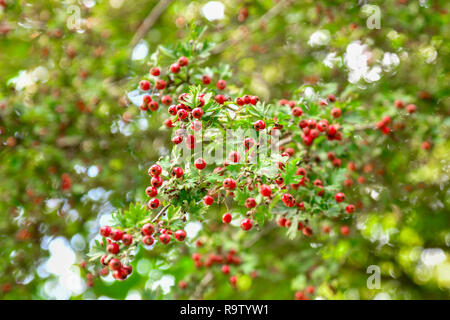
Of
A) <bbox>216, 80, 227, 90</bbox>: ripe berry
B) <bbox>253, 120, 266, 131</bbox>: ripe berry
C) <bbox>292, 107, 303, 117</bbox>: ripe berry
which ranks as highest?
<bbox>216, 80, 227, 90</bbox>: ripe berry

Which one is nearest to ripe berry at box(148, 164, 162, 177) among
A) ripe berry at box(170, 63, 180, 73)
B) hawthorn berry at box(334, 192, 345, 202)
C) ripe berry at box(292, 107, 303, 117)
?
ripe berry at box(170, 63, 180, 73)

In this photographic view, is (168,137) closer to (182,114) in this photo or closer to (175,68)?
(175,68)

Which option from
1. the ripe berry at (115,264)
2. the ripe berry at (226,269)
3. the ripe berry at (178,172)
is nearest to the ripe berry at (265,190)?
the ripe berry at (178,172)

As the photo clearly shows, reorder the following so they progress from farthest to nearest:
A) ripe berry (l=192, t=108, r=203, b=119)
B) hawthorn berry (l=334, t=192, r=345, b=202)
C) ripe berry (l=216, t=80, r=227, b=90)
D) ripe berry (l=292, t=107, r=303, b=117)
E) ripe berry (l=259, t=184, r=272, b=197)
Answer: ripe berry (l=216, t=80, r=227, b=90) → hawthorn berry (l=334, t=192, r=345, b=202) → ripe berry (l=292, t=107, r=303, b=117) → ripe berry (l=259, t=184, r=272, b=197) → ripe berry (l=192, t=108, r=203, b=119)

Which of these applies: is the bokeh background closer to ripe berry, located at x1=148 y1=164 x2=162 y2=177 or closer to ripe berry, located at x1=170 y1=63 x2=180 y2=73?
ripe berry, located at x1=170 y1=63 x2=180 y2=73

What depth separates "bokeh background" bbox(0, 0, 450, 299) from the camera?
4051 mm

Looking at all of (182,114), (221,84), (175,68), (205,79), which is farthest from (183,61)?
(182,114)

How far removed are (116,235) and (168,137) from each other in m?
2.16

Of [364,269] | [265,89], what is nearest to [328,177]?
[265,89]

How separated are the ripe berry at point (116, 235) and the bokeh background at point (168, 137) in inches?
70.5

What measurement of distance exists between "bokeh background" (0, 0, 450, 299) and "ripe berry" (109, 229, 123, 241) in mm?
1790

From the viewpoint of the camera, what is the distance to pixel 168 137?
4066mm

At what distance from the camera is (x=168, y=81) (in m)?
2.83
